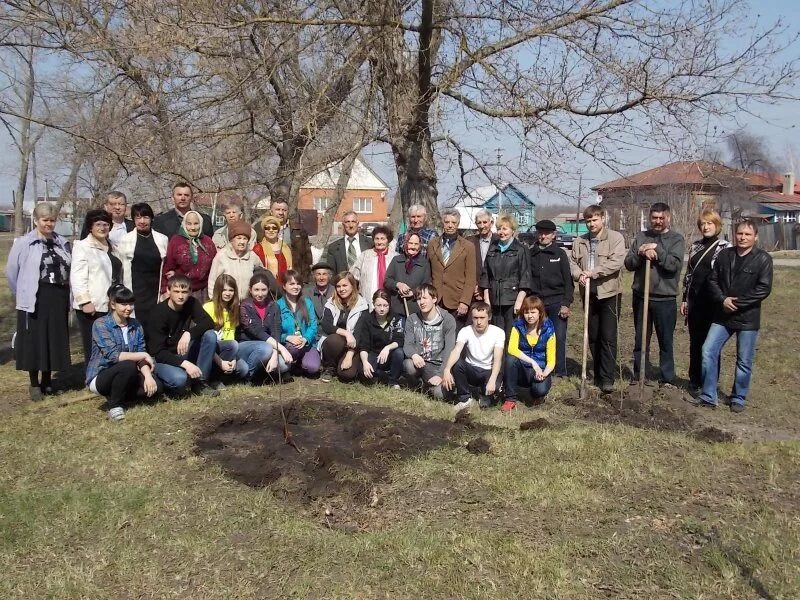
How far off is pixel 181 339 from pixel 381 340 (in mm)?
1890

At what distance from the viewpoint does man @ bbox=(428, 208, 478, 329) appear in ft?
22.9

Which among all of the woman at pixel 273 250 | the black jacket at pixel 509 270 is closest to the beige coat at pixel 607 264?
the black jacket at pixel 509 270

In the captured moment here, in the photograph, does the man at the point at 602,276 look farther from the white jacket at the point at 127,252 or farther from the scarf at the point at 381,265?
the white jacket at the point at 127,252

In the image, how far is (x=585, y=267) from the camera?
7.07m

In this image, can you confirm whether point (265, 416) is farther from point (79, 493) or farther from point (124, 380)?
point (79, 493)

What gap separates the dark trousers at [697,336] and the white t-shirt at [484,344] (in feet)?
6.71

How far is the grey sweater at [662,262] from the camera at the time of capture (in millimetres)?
6820

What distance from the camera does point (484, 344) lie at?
6418mm

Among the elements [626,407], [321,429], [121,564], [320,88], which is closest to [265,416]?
[321,429]

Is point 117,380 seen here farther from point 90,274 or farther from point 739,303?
point 739,303

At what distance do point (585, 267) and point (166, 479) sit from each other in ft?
14.4

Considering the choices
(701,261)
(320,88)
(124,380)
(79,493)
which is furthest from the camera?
(320,88)

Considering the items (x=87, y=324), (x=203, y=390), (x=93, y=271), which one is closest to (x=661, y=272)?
(x=203, y=390)

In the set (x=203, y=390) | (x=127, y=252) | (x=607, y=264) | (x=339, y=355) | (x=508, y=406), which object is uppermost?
(x=127, y=252)
